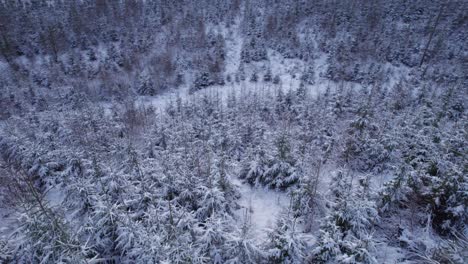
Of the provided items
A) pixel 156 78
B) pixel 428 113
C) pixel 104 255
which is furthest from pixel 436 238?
pixel 156 78

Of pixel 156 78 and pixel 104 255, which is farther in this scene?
pixel 156 78

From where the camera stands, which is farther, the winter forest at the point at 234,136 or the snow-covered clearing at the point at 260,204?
the snow-covered clearing at the point at 260,204

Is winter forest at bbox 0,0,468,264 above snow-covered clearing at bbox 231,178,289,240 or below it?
above

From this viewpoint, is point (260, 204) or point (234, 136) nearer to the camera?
point (260, 204)

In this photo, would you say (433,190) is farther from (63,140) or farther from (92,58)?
(92,58)

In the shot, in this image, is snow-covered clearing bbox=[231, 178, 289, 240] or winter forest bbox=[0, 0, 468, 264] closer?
winter forest bbox=[0, 0, 468, 264]

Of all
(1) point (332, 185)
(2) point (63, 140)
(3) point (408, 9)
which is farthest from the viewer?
(3) point (408, 9)

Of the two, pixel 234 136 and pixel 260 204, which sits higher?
pixel 234 136

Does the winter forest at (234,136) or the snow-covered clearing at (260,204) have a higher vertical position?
the winter forest at (234,136)
